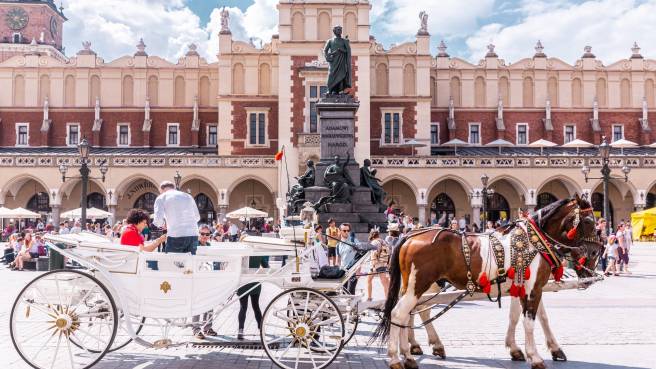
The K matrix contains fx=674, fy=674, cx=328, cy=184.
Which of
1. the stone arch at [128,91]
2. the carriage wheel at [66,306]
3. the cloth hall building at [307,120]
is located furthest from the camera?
the stone arch at [128,91]

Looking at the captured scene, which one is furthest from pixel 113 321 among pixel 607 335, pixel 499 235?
pixel 607 335

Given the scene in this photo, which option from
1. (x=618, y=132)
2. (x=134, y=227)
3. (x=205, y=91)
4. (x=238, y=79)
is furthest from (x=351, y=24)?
(x=134, y=227)

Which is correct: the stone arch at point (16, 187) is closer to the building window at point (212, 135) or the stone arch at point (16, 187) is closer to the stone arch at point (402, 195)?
the building window at point (212, 135)

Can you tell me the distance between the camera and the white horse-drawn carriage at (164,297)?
22.6 feet

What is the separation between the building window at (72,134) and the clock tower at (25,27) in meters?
29.9

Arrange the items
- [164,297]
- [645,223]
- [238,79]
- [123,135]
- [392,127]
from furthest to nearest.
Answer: [123,135] → [392,127] → [238,79] → [645,223] → [164,297]

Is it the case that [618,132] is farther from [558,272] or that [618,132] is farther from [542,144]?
[558,272]

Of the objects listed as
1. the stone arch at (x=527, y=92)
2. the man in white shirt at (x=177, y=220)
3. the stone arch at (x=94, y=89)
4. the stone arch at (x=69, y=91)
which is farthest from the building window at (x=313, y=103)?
the man in white shirt at (x=177, y=220)

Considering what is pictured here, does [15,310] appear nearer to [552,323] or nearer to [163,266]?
[163,266]

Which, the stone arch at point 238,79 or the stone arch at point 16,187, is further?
the stone arch at point 238,79

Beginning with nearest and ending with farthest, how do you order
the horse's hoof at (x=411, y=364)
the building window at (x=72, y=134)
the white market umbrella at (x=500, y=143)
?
the horse's hoof at (x=411, y=364)
the white market umbrella at (x=500, y=143)
the building window at (x=72, y=134)

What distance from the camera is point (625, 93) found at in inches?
1884

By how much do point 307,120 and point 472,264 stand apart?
3416 cm

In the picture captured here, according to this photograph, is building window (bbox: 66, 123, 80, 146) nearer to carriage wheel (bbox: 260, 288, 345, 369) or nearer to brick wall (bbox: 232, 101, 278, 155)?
brick wall (bbox: 232, 101, 278, 155)
